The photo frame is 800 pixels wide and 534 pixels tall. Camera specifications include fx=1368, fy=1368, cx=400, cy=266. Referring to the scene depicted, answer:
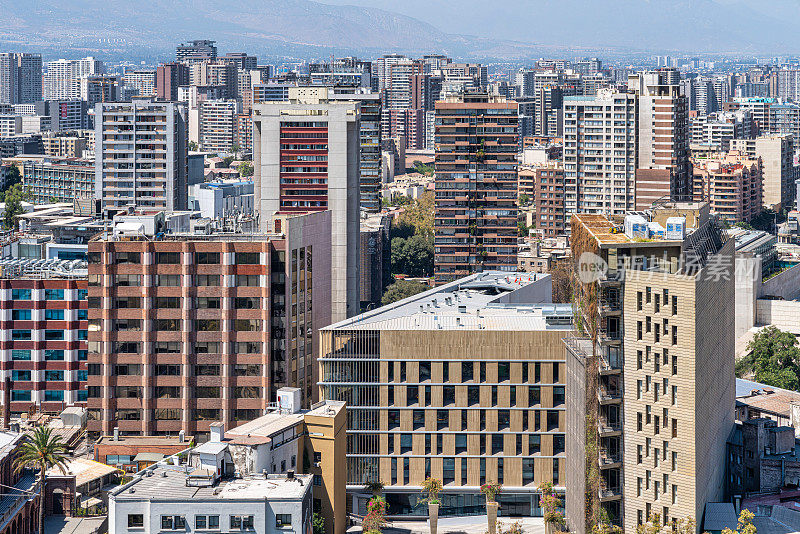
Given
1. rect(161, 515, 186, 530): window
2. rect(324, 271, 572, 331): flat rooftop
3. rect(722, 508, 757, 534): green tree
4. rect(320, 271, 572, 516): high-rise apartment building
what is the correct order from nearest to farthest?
1. rect(722, 508, 757, 534): green tree
2. rect(161, 515, 186, 530): window
3. rect(320, 271, 572, 516): high-rise apartment building
4. rect(324, 271, 572, 331): flat rooftop

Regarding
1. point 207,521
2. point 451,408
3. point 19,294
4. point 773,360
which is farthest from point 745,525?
point 773,360

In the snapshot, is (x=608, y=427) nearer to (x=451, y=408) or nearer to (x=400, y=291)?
(x=451, y=408)

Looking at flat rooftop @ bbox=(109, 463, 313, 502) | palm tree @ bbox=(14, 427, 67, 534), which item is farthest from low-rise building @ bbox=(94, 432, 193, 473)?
flat rooftop @ bbox=(109, 463, 313, 502)

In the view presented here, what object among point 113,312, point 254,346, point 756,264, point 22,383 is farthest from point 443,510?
point 756,264

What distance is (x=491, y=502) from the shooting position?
76.8m

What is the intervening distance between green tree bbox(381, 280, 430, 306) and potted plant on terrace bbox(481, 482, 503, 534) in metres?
86.4

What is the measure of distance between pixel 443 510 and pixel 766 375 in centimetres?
5154

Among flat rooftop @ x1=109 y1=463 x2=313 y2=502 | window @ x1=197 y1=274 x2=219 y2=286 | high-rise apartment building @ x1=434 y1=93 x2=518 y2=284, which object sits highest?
high-rise apartment building @ x1=434 y1=93 x2=518 y2=284

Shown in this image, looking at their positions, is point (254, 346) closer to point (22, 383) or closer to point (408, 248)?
point (22, 383)

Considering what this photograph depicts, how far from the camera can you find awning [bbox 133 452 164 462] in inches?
3346

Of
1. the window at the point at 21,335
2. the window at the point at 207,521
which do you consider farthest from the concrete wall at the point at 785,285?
the window at the point at 207,521

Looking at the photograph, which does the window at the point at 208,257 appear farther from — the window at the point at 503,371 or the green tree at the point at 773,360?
the green tree at the point at 773,360

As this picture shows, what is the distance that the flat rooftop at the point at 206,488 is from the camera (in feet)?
208

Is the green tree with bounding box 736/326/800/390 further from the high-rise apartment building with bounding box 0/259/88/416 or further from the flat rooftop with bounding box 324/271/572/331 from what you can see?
the high-rise apartment building with bounding box 0/259/88/416
